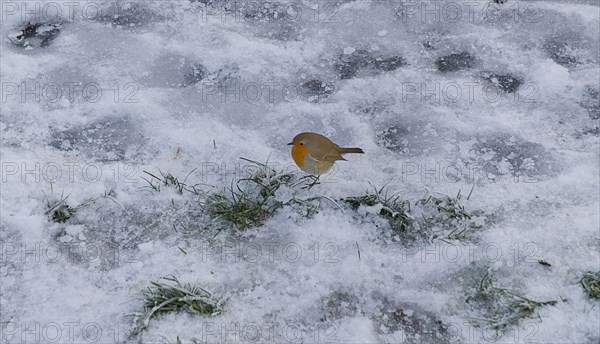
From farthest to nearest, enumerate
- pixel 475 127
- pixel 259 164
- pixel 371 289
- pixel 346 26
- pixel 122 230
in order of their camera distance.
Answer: pixel 346 26 → pixel 475 127 → pixel 259 164 → pixel 122 230 → pixel 371 289

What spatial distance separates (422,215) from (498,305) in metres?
0.55

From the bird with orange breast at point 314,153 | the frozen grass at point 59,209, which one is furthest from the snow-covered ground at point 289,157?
the bird with orange breast at point 314,153

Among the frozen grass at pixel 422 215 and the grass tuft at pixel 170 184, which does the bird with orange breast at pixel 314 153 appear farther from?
the grass tuft at pixel 170 184

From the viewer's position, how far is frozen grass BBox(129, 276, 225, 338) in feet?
7.39

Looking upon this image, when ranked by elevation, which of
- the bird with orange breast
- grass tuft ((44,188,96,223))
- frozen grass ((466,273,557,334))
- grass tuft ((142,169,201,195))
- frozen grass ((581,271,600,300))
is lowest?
grass tuft ((44,188,96,223))

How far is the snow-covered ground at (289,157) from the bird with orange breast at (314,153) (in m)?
0.21

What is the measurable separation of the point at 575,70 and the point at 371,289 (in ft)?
6.98

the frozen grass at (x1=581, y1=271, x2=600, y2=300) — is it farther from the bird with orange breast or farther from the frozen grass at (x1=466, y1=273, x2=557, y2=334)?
the bird with orange breast

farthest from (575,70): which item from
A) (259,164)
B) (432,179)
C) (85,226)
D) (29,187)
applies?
(29,187)

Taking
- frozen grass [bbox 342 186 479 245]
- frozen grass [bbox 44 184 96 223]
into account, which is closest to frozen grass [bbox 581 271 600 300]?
frozen grass [bbox 342 186 479 245]

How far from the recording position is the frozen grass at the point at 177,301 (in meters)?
2.25

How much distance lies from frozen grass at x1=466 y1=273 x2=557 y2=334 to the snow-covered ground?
0.04 m

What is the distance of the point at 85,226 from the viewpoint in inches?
103

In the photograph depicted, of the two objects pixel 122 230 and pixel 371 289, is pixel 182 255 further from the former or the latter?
pixel 371 289
